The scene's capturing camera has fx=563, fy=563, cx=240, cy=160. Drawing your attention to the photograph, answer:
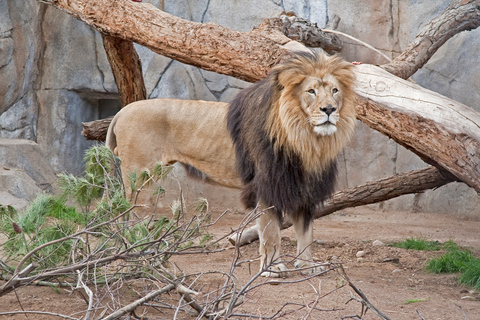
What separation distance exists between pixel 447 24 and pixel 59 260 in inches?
192

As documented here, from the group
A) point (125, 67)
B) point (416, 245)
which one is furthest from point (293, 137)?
point (125, 67)

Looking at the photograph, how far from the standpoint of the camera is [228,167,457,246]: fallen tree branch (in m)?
5.20

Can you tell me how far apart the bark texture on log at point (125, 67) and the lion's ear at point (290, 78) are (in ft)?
10.8

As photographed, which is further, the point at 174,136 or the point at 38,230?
the point at 174,136

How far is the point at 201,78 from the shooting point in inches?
352

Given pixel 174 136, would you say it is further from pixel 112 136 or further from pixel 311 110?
pixel 311 110

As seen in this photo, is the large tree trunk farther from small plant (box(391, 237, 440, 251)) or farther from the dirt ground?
small plant (box(391, 237, 440, 251))

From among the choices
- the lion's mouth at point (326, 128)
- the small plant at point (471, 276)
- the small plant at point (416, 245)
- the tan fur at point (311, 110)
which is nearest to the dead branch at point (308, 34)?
the tan fur at point (311, 110)

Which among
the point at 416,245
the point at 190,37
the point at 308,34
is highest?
the point at 308,34

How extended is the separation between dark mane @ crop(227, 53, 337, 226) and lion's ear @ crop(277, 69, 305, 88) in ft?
0.25

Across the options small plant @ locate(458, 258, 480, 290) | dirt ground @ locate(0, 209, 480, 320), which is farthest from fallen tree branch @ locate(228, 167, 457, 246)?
small plant @ locate(458, 258, 480, 290)

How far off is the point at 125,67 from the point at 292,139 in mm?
3638

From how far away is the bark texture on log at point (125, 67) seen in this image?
6.64 meters

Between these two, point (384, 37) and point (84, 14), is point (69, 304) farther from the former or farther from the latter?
point (384, 37)
